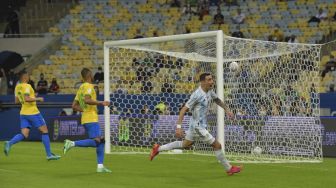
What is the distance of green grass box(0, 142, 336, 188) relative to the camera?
45.1ft

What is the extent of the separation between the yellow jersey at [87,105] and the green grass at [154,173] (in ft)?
3.49

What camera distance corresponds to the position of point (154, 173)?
15805mm

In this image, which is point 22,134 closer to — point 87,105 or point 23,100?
point 23,100

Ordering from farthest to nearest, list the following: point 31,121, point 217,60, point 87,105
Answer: point 31,121 → point 217,60 → point 87,105

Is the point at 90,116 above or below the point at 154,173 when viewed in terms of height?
above

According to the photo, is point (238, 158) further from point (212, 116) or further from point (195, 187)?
point (195, 187)

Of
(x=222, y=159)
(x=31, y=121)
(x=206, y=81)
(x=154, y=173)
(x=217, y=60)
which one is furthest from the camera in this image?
(x=31, y=121)

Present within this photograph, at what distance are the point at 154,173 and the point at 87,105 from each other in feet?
6.25

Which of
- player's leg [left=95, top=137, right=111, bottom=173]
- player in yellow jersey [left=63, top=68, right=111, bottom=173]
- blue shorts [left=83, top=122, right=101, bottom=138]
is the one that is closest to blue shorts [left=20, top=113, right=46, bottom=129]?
player in yellow jersey [left=63, top=68, right=111, bottom=173]

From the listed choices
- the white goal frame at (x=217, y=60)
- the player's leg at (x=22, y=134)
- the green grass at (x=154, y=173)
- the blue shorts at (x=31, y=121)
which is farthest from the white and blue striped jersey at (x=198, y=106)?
the player's leg at (x=22, y=134)

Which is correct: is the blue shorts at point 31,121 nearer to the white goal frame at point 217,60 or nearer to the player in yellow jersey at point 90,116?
the white goal frame at point 217,60

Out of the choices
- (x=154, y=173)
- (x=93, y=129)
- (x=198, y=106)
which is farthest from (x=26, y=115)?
(x=198, y=106)

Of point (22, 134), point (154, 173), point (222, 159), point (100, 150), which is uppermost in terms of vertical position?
point (22, 134)

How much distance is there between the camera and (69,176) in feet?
49.5
